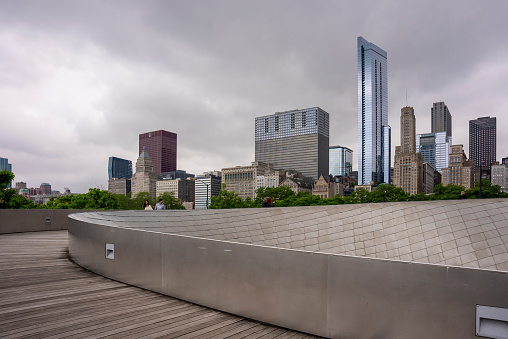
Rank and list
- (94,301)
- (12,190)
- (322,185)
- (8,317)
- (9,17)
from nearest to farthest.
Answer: (8,317) → (94,301) → (9,17) → (12,190) → (322,185)

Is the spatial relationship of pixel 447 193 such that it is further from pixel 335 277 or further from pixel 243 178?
pixel 243 178

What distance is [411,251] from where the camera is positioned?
36.4 feet

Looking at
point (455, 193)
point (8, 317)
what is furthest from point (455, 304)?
point (455, 193)

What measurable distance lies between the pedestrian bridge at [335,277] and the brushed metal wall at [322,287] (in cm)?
1

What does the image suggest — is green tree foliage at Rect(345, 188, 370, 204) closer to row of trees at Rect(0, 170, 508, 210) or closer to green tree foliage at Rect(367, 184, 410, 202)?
row of trees at Rect(0, 170, 508, 210)

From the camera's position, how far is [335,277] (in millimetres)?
4270

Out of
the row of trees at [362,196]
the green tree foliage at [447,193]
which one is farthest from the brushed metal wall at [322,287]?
the green tree foliage at [447,193]

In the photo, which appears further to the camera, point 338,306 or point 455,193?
point 455,193

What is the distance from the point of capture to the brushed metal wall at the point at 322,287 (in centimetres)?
358

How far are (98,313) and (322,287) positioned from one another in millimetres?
3574

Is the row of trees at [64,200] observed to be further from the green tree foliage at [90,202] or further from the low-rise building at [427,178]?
the low-rise building at [427,178]

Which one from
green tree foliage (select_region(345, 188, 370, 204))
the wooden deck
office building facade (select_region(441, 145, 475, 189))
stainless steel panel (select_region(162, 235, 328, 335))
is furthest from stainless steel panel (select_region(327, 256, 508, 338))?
office building facade (select_region(441, 145, 475, 189))

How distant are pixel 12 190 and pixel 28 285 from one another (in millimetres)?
27103

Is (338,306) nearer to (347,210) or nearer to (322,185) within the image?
(347,210)
